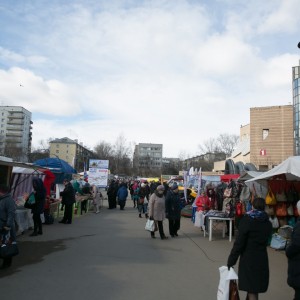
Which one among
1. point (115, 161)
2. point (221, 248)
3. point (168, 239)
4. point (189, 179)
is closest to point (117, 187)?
point (189, 179)

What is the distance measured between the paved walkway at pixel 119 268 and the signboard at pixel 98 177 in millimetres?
14754

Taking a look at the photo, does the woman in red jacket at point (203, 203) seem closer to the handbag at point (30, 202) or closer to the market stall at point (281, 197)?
the market stall at point (281, 197)

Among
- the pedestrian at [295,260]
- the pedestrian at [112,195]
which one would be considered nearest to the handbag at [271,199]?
the pedestrian at [295,260]

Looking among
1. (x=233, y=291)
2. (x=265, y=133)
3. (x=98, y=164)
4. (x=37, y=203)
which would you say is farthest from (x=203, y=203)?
(x=265, y=133)

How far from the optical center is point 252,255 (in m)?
4.94

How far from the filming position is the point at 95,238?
470 inches

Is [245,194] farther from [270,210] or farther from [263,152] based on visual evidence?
[263,152]

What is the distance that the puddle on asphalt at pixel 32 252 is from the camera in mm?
7701

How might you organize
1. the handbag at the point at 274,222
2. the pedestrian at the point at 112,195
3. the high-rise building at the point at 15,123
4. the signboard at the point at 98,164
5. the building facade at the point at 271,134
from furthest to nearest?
1. the high-rise building at the point at 15,123
2. the building facade at the point at 271,134
3. the signboard at the point at 98,164
4. the pedestrian at the point at 112,195
5. the handbag at the point at 274,222

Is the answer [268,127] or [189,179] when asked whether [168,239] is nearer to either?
[189,179]

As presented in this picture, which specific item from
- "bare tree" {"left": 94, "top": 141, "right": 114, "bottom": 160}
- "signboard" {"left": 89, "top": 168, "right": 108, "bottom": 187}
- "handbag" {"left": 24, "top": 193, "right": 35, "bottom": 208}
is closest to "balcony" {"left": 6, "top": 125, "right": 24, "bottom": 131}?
"bare tree" {"left": 94, "top": 141, "right": 114, "bottom": 160}

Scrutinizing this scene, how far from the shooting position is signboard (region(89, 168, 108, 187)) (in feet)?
91.0

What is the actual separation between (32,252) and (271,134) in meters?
48.6

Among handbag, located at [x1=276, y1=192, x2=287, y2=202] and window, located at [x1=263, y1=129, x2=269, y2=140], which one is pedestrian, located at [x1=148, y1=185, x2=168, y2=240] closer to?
handbag, located at [x1=276, y1=192, x2=287, y2=202]
